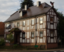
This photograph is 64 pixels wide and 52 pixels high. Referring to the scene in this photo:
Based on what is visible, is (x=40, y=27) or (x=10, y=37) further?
(x=10, y=37)

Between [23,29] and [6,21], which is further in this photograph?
[6,21]

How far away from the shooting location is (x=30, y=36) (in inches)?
1444

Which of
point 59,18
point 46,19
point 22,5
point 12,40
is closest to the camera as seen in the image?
point 46,19

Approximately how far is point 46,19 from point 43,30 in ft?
8.05

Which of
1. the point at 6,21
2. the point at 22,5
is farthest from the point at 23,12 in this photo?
the point at 22,5

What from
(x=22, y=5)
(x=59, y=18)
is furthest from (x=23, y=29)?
(x=22, y=5)

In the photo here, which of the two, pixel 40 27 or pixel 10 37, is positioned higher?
pixel 40 27

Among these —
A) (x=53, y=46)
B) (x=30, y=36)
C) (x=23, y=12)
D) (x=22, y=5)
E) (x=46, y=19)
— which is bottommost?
(x=53, y=46)

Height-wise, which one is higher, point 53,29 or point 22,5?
point 22,5

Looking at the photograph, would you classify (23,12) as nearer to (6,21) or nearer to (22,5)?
(6,21)

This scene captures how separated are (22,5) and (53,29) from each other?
26.8 m

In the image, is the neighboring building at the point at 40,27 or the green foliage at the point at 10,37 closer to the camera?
the neighboring building at the point at 40,27

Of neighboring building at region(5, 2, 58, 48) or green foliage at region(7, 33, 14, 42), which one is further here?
green foliage at region(7, 33, 14, 42)

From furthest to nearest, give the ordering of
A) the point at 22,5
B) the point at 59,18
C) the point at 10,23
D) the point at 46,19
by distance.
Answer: the point at 22,5 → the point at 10,23 → the point at 59,18 → the point at 46,19
